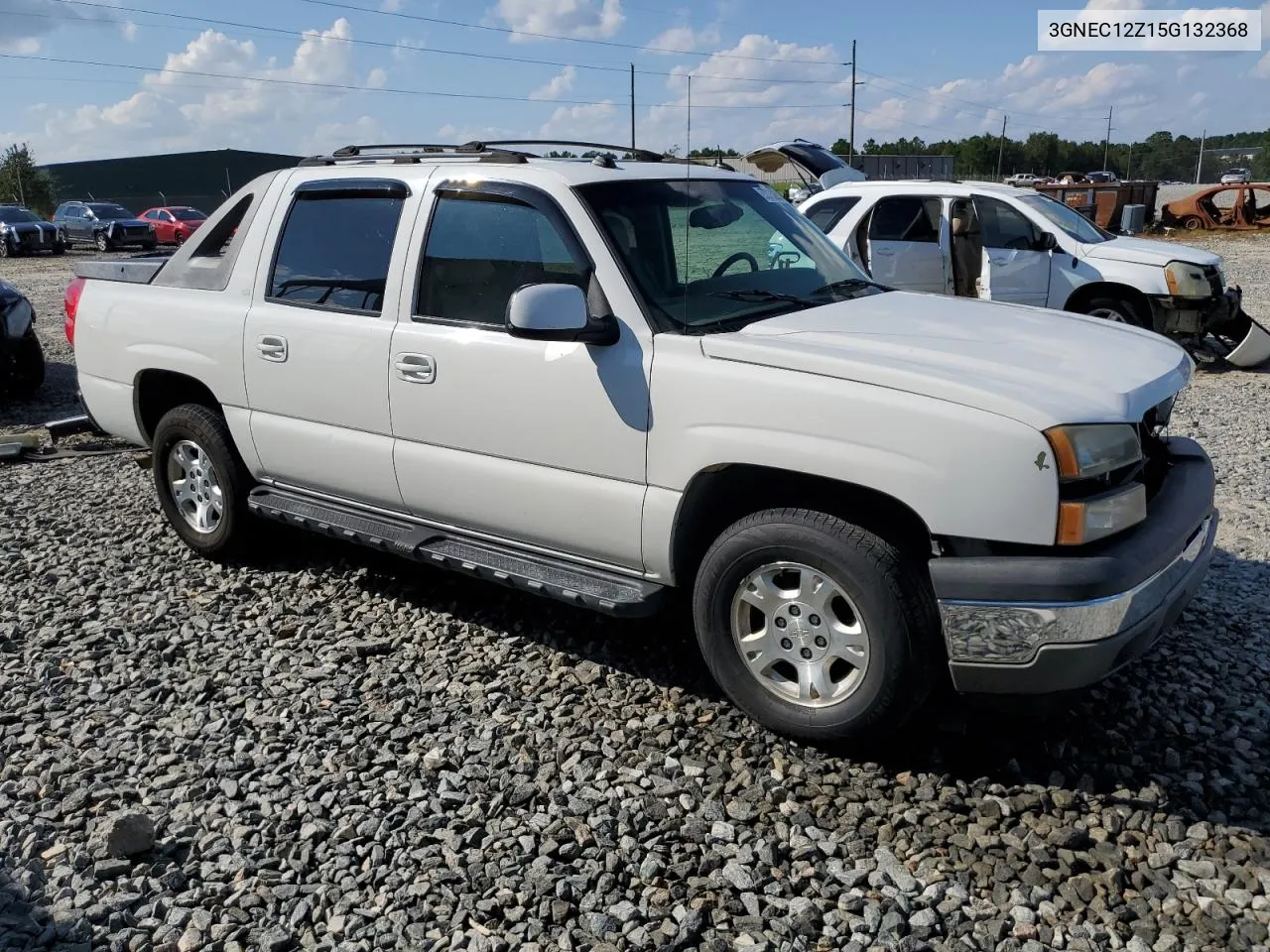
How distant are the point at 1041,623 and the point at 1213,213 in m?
31.4

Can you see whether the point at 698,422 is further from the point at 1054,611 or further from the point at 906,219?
the point at 906,219

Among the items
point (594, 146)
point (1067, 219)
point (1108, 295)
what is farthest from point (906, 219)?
point (594, 146)

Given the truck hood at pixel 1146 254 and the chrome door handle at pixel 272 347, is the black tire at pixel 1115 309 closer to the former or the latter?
the truck hood at pixel 1146 254

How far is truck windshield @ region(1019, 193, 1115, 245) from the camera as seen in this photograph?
10344mm

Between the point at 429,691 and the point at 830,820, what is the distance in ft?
5.42

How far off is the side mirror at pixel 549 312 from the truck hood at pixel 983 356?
434mm

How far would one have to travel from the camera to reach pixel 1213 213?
29312 mm

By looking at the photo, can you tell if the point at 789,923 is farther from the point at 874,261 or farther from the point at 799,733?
the point at 874,261

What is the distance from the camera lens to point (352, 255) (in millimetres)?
4496

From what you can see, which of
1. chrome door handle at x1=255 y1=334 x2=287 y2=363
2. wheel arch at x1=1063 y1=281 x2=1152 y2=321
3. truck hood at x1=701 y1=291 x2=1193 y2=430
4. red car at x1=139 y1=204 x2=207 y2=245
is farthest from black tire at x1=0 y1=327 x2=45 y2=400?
red car at x1=139 y1=204 x2=207 y2=245

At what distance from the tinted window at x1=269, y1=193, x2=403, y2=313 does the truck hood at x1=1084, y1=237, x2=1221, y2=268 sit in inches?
314

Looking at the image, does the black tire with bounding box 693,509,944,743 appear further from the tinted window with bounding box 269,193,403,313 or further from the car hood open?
the car hood open

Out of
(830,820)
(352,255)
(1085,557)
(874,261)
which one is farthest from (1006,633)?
(874,261)

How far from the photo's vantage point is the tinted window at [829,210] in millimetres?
10694
